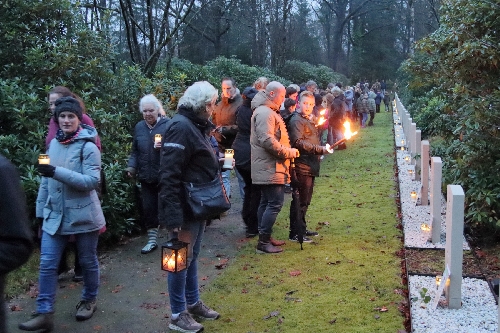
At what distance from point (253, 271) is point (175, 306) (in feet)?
6.00

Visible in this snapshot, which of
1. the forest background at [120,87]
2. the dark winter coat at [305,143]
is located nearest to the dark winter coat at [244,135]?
the dark winter coat at [305,143]

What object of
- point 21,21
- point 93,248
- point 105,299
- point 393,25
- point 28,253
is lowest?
point 105,299

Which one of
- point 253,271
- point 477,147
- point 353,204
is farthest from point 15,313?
point 353,204

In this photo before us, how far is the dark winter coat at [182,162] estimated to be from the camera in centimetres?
439

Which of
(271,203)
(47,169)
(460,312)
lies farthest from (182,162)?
(460,312)

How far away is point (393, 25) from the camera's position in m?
56.2

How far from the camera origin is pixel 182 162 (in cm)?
445

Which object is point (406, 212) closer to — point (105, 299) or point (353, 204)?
point (353, 204)

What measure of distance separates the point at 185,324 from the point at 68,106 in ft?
6.90

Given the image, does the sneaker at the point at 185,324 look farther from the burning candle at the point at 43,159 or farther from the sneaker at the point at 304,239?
the sneaker at the point at 304,239

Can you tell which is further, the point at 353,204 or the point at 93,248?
the point at 353,204

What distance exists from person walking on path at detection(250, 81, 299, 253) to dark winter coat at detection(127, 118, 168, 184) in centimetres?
116

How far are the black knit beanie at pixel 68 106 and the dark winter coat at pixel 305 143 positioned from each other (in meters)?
3.03

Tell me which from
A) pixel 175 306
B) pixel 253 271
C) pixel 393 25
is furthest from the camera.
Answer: pixel 393 25
